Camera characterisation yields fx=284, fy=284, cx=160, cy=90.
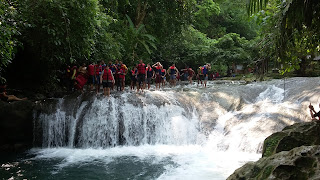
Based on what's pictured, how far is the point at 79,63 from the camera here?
690 inches

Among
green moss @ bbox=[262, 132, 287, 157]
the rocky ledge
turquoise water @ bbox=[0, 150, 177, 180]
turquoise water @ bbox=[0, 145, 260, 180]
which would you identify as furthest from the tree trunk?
the rocky ledge

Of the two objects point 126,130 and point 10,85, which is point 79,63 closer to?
point 10,85

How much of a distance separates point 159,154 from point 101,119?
10.3ft

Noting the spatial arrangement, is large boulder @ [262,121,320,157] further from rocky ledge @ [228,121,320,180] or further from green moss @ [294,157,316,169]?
green moss @ [294,157,316,169]

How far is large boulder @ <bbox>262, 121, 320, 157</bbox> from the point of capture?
5480mm

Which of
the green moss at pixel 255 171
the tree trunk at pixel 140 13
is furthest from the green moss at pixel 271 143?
the tree trunk at pixel 140 13

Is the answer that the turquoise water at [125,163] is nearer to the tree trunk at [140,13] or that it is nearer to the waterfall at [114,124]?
the waterfall at [114,124]

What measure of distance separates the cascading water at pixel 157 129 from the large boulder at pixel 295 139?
7.17 feet

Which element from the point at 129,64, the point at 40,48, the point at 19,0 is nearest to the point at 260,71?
the point at 19,0

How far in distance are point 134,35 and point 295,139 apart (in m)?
15.3

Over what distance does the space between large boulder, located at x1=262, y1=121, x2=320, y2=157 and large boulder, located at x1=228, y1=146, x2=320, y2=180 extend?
5.75 ft

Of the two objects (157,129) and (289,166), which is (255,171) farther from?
(157,129)

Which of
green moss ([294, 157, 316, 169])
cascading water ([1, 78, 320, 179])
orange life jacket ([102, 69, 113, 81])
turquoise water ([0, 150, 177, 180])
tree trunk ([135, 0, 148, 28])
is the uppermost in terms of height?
tree trunk ([135, 0, 148, 28])

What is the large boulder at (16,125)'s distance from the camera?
10695 mm
